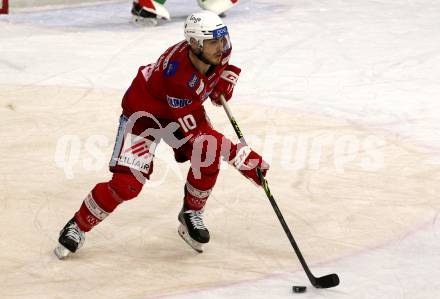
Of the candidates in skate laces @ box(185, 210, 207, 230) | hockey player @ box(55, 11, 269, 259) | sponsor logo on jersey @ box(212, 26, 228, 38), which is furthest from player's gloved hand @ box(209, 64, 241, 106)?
skate laces @ box(185, 210, 207, 230)

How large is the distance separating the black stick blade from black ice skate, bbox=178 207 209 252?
77 cm

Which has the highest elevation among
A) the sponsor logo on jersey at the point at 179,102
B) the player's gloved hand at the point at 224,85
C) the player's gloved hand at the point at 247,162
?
the sponsor logo on jersey at the point at 179,102

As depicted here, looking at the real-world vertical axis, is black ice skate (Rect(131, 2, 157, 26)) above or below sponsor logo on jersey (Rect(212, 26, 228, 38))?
below

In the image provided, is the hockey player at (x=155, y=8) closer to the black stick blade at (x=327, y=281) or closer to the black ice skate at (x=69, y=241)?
the black ice skate at (x=69, y=241)

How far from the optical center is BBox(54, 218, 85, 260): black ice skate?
5.48 m

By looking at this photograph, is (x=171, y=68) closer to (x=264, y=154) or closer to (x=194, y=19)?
(x=194, y=19)

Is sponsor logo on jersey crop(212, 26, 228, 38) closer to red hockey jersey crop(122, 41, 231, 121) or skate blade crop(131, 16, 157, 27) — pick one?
red hockey jersey crop(122, 41, 231, 121)

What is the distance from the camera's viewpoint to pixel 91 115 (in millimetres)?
8430

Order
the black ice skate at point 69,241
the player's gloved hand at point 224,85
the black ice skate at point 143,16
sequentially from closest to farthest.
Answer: the black ice skate at point 69,241, the player's gloved hand at point 224,85, the black ice skate at point 143,16

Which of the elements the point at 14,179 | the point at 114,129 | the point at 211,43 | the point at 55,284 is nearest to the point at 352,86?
the point at 114,129

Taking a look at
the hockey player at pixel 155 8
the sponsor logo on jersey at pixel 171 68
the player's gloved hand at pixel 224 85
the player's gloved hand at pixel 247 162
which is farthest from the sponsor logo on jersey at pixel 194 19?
the hockey player at pixel 155 8

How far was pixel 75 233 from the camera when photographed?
5.53m

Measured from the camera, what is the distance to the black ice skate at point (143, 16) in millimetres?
11695

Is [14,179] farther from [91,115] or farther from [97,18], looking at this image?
[97,18]
